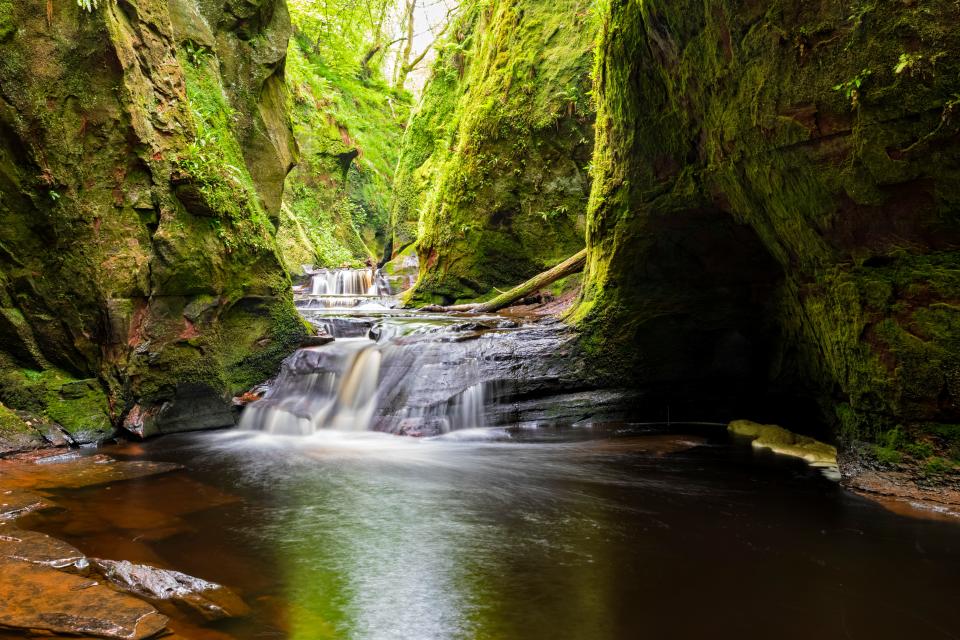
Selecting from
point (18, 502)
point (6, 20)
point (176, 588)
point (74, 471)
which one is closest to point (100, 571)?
point (176, 588)

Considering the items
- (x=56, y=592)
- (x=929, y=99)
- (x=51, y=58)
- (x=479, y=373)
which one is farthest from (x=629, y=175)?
(x=56, y=592)

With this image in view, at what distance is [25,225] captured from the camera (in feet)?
17.6

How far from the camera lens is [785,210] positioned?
4.71 m

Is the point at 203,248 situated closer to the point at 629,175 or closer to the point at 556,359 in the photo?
the point at 556,359

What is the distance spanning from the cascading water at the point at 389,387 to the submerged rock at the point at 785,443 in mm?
2842

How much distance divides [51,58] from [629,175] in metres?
5.53

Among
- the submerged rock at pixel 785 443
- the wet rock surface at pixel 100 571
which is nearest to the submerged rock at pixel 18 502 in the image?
the wet rock surface at pixel 100 571

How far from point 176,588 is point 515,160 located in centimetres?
1061

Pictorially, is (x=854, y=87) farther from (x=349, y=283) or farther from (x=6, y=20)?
(x=349, y=283)

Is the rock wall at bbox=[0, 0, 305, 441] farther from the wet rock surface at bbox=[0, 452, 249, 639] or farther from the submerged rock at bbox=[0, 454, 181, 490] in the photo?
the wet rock surface at bbox=[0, 452, 249, 639]

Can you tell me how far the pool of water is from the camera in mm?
2660

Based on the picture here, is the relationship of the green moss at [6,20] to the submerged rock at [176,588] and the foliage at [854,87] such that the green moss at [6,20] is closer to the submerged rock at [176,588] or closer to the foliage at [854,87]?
the submerged rock at [176,588]

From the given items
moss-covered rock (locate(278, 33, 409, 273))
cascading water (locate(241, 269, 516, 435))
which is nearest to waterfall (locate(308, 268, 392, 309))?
moss-covered rock (locate(278, 33, 409, 273))

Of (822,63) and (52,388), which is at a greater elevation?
(822,63)
